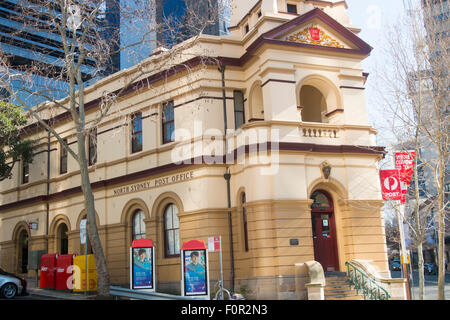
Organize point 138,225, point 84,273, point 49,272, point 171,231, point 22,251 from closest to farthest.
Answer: point 84,273 → point 171,231 → point 49,272 → point 138,225 → point 22,251

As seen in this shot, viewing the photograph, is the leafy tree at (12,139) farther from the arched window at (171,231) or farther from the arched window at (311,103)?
the arched window at (311,103)

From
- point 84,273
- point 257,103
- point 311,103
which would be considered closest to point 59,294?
point 84,273

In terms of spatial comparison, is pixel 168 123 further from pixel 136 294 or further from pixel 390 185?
pixel 390 185

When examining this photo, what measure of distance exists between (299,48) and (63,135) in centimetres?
1469

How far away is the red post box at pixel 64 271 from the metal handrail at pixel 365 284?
11.5 m

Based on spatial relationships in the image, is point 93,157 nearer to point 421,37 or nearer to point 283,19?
point 283,19

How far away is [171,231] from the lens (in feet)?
72.3

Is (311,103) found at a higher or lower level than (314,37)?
lower

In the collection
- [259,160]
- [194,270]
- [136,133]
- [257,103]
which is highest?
[257,103]

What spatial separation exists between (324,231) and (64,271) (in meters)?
11.2

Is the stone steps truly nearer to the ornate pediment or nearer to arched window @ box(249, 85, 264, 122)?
arched window @ box(249, 85, 264, 122)

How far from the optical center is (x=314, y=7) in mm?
22141

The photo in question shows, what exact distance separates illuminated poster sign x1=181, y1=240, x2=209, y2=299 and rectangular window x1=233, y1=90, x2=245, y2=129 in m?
6.95
